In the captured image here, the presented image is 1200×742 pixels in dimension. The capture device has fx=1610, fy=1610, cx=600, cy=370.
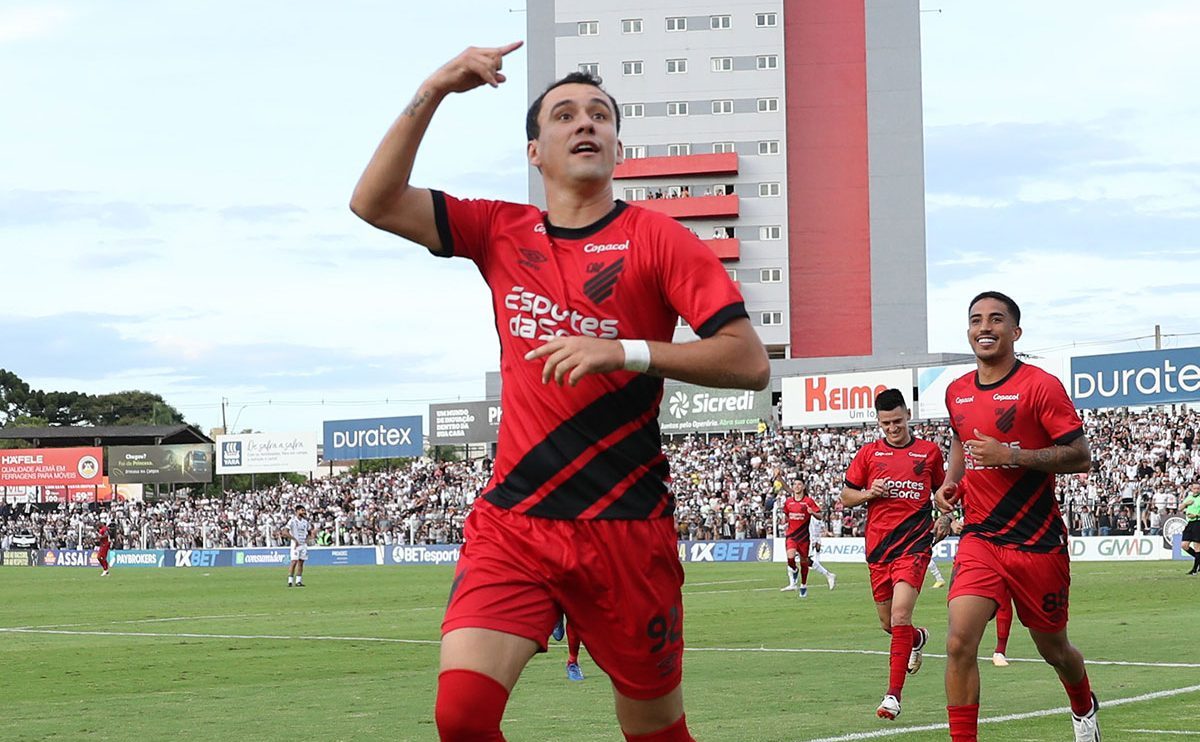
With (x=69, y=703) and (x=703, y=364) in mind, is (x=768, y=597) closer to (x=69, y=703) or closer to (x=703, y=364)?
(x=69, y=703)

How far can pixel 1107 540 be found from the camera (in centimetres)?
4500

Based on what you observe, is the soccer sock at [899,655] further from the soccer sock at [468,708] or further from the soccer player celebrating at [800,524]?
the soccer player celebrating at [800,524]

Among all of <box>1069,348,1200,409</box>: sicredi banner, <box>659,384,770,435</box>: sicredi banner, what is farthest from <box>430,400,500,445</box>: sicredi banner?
<box>1069,348,1200,409</box>: sicredi banner

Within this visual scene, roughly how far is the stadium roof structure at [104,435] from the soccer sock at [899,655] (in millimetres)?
117229

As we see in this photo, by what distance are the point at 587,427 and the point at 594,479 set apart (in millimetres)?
175

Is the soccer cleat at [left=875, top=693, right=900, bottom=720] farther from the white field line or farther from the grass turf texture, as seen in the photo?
the white field line

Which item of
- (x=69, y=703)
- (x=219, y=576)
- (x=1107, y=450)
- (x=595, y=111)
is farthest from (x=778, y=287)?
(x=595, y=111)

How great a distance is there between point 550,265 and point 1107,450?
5171 centimetres

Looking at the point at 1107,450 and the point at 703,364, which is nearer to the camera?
the point at 703,364

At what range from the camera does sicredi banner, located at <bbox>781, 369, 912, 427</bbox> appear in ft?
212

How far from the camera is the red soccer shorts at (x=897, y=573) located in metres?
14.0

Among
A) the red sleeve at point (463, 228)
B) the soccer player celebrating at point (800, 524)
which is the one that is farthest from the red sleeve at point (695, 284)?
the soccer player celebrating at point (800, 524)

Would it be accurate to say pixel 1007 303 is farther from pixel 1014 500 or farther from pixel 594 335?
pixel 594 335

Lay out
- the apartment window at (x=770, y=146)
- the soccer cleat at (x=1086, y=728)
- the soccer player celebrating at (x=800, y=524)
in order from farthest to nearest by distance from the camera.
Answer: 1. the apartment window at (x=770, y=146)
2. the soccer player celebrating at (x=800, y=524)
3. the soccer cleat at (x=1086, y=728)
